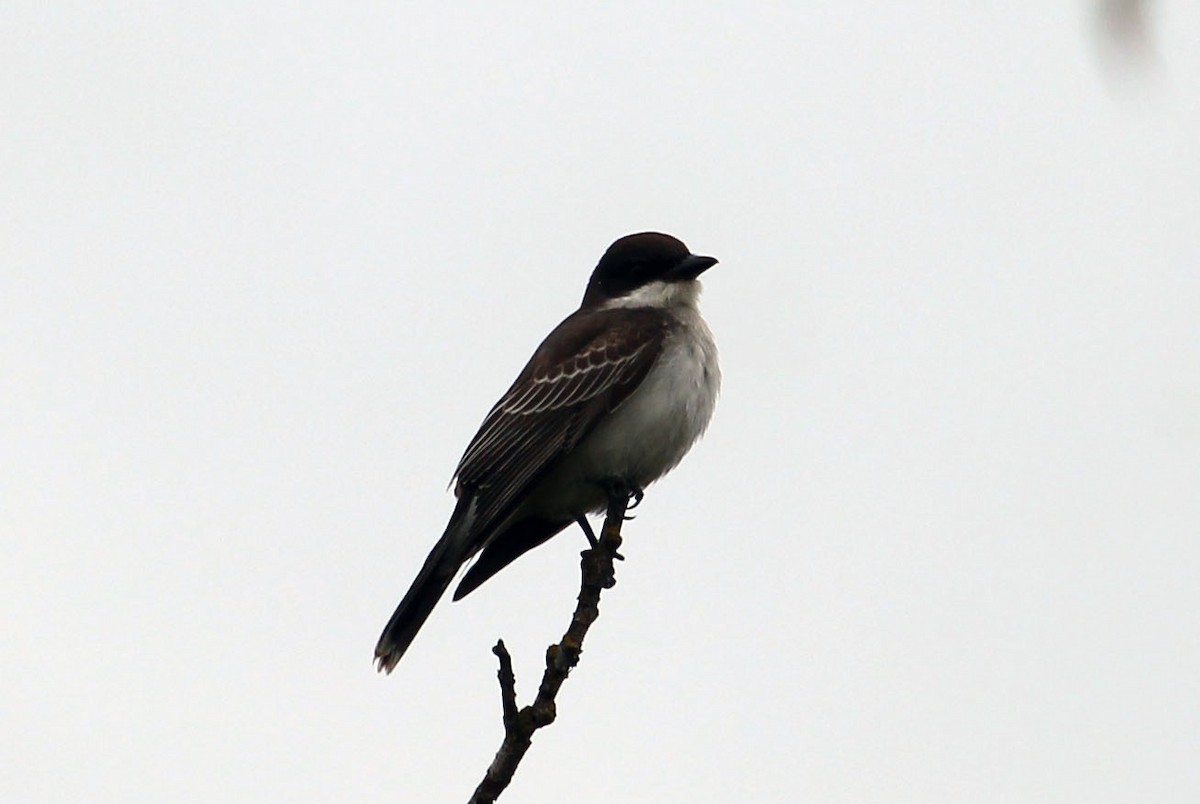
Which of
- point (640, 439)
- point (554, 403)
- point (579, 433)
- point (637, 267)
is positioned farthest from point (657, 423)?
point (637, 267)

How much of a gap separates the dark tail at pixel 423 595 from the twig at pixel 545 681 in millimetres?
1879

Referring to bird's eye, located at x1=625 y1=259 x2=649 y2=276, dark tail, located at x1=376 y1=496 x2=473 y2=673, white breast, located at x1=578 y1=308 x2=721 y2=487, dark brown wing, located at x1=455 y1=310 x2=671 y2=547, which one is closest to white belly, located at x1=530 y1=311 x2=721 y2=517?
white breast, located at x1=578 y1=308 x2=721 y2=487

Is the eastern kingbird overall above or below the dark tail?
above

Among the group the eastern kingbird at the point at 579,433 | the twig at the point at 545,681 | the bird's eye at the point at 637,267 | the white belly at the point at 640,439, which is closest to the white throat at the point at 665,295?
the bird's eye at the point at 637,267

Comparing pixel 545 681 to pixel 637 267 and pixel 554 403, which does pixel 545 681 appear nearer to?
pixel 554 403

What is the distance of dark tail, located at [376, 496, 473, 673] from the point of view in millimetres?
9219

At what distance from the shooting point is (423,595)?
30.6ft

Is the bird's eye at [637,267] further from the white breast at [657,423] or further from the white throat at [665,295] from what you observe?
the white breast at [657,423]

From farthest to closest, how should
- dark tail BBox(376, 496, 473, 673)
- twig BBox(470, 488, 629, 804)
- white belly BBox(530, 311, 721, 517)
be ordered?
white belly BBox(530, 311, 721, 517) < dark tail BBox(376, 496, 473, 673) < twig BBox(470, 488, 629, 804)

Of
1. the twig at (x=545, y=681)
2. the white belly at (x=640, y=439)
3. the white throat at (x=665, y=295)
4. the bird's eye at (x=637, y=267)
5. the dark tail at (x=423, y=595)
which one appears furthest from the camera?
the bird's eye at (x=637, y=267)

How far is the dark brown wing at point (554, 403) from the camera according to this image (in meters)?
9.86

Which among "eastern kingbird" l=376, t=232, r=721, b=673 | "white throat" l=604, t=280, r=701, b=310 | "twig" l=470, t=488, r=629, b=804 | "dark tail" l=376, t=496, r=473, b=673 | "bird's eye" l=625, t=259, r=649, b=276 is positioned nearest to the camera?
"twig" l=470, t=488, r=629, b=804

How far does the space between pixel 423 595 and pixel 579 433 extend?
141 cm

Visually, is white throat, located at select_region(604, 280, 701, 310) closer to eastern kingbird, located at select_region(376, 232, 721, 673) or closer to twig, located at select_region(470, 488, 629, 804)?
eastern kingbird, located at select_region(376, 232, 721, 673)
